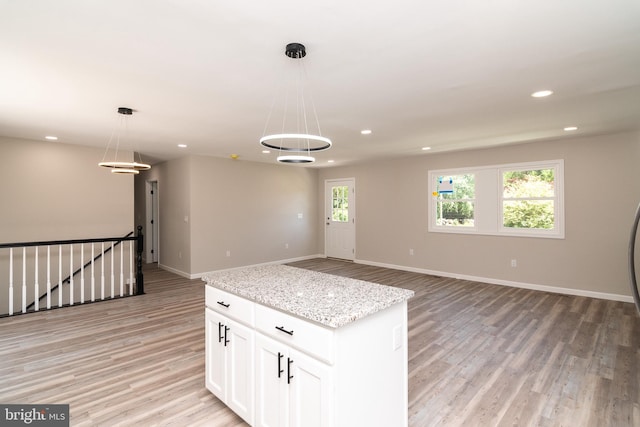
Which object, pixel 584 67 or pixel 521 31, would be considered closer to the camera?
pixel 521 31

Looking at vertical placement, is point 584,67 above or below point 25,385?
above

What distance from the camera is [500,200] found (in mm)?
5574

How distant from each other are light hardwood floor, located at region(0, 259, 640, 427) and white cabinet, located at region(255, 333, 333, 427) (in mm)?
474

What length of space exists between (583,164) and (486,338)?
344 cm

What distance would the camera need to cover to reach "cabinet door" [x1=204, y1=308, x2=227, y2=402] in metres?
2.15

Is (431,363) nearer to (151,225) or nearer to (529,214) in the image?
(529,214)

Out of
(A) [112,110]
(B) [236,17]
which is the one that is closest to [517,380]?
(B) [236,17]

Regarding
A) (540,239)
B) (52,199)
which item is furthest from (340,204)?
(52,199)

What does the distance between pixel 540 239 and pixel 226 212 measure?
589 cm

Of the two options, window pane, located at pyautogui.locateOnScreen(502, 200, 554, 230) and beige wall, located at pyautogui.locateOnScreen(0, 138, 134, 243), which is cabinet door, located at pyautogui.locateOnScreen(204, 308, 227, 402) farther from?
window pane, located at pyautogui.locateOnScreen(502, 200, 554, 230)

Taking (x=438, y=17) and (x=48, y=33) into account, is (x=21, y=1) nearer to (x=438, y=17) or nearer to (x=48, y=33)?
(x=48, y=33)

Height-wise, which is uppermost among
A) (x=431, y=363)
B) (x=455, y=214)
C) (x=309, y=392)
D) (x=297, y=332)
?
(x=455, y=214)

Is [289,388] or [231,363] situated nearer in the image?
[289,388]

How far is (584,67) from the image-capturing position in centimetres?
238
